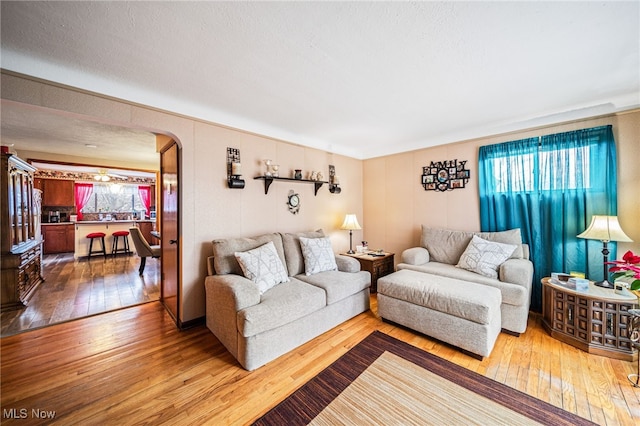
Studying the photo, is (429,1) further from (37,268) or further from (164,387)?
Result: (37,268)

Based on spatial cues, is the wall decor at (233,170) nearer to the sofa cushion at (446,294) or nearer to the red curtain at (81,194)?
the sofa cushion at (446,294)

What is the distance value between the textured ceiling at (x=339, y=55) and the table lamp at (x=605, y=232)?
121 centimetres

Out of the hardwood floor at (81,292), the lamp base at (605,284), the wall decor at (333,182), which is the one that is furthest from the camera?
the wall decor at (333,182)

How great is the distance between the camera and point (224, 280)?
2.31 meters

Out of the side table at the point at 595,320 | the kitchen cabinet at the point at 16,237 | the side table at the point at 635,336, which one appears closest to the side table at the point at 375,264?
the side table at the point at 595,320

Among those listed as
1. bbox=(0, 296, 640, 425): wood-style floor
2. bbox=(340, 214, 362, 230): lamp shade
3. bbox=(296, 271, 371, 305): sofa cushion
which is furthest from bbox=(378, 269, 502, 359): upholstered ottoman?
bbox=(340, 214, 362, 230): lamp shade

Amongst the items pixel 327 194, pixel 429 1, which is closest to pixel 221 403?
pixel 429 1

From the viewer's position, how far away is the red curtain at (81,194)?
7559 millimetres

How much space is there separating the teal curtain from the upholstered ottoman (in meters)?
1.21

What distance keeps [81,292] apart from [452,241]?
5.65 meters

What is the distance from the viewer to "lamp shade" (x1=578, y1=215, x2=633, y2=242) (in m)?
2.30

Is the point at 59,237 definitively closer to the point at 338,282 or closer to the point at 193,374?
the point at 193,374

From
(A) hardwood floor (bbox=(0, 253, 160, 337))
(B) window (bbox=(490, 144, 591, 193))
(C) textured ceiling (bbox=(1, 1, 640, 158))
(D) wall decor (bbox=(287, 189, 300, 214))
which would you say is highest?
(C) textured ceiling (bbox=(1, 1, 640, 158))

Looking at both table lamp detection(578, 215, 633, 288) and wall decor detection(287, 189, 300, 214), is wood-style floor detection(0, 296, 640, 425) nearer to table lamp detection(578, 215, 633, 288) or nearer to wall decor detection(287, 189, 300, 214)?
table lamp detection(578, 215, 633, 288)
